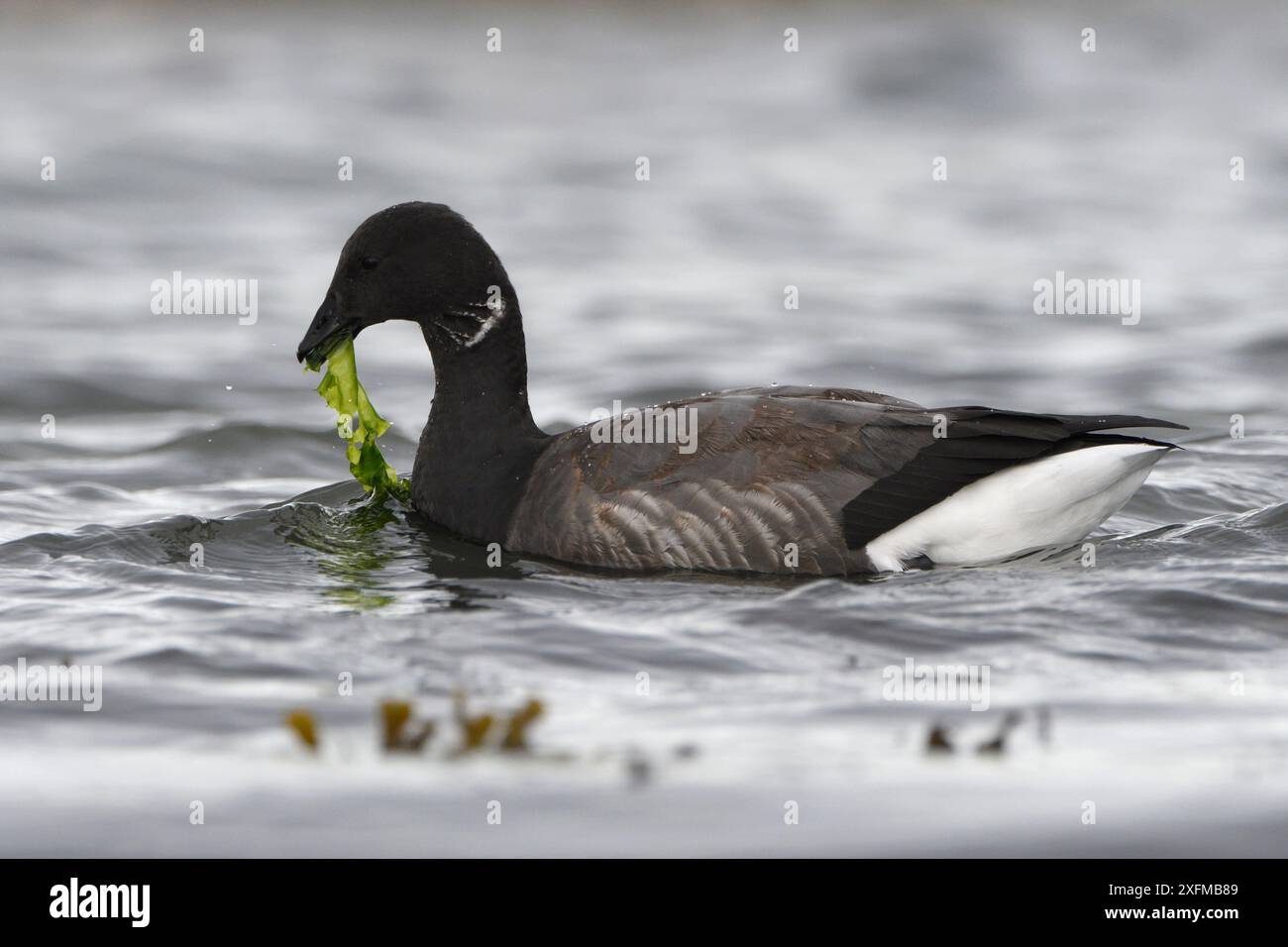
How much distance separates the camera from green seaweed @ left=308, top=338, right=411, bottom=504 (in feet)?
31.0

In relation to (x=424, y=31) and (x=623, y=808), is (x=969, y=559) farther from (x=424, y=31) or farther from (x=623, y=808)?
(x=424, y=31)

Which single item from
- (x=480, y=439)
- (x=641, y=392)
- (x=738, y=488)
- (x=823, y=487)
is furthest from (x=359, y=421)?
(x=641, y=392)

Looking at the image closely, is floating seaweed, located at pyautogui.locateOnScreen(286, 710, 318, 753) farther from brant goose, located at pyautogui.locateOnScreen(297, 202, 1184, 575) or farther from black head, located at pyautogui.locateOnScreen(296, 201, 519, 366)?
black head, located at pyautogui.locateOnScreen(296, 201, 519, 366)

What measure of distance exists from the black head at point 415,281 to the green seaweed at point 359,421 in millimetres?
214

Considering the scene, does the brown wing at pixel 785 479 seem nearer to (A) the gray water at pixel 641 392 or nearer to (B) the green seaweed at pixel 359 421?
(A) the gray water at pixel 641 392

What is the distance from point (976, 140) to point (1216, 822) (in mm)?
18047

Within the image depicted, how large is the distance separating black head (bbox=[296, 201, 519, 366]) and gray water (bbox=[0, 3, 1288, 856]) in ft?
3.95

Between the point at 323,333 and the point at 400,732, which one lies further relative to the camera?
the point at 323,333

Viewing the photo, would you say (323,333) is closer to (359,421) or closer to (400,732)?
(359,421)

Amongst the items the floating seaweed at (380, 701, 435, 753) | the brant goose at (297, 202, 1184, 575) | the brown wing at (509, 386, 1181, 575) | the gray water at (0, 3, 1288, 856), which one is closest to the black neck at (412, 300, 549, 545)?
the brant goose at (297, 202, 1184, 575)

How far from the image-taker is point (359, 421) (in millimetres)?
9656

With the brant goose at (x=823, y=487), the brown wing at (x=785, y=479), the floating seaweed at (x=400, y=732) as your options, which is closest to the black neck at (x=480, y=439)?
the brant goose at (x=823, y=487)

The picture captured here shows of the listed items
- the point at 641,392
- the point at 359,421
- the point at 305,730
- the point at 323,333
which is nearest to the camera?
the point at 305,730

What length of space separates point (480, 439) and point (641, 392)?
462 centimetres
